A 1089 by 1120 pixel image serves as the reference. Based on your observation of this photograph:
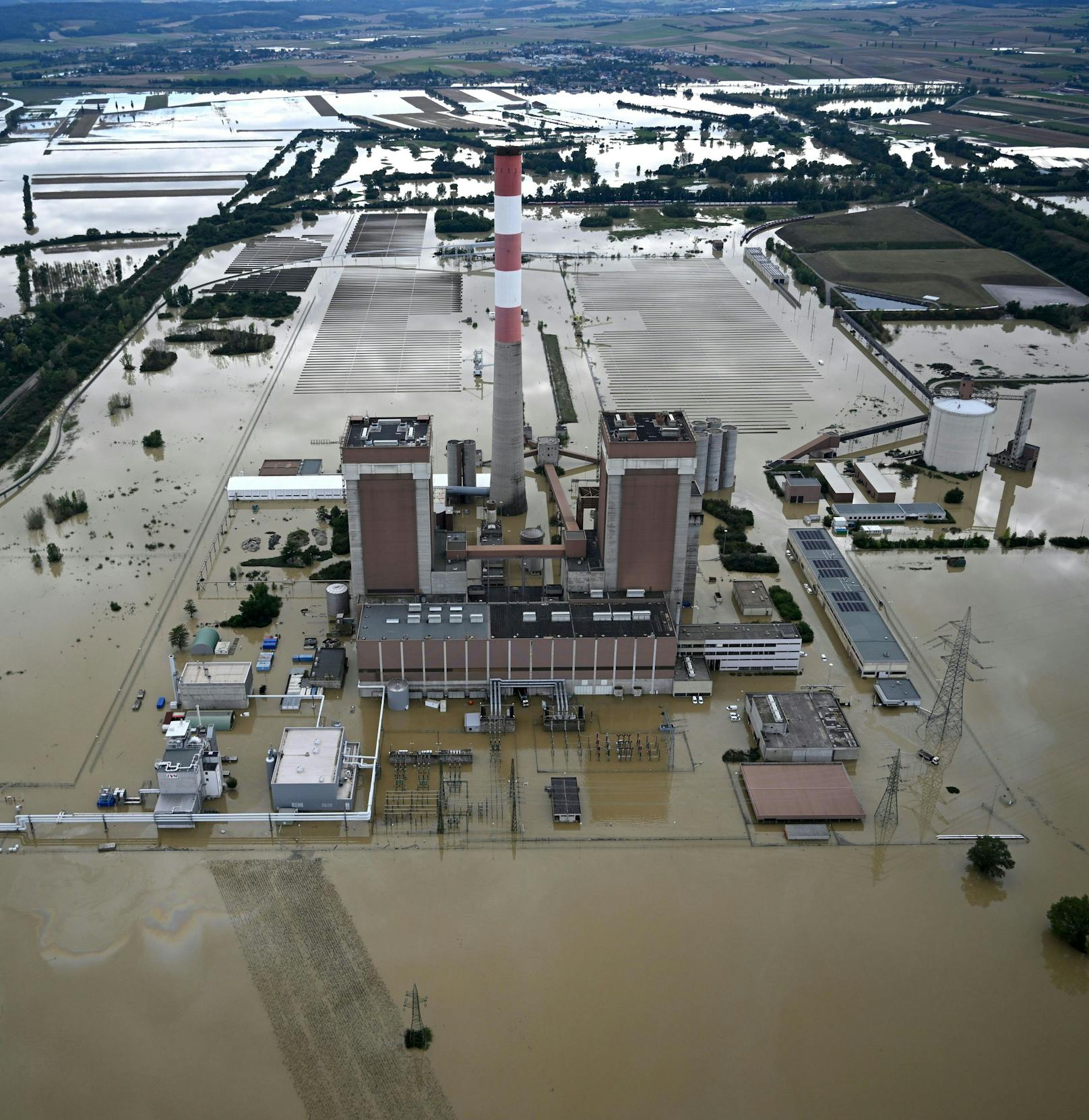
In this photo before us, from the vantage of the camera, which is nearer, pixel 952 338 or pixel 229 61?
pixel 952 338

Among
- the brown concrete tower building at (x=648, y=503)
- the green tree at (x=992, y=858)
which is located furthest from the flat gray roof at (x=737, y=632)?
the green tree at (x=992, y=858)

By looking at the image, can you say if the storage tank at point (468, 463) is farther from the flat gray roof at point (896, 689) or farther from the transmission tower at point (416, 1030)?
the transmission tower at point (416, 1030)

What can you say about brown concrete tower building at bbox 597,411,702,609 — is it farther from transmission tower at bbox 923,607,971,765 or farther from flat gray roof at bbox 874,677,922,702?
transmission tower at bbox 923,607,971,765

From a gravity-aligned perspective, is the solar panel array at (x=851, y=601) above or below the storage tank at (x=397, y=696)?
above

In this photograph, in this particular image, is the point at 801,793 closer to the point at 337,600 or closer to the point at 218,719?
the point at 337,600

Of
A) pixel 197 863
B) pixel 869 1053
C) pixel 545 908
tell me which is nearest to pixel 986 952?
pixel 869 1053

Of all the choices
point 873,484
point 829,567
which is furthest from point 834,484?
point 829,567

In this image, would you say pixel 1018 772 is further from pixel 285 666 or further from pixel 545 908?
pixel 285 666

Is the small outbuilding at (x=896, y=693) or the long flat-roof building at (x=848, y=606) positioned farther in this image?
the long flat-roof building at (x=848, y=606)
